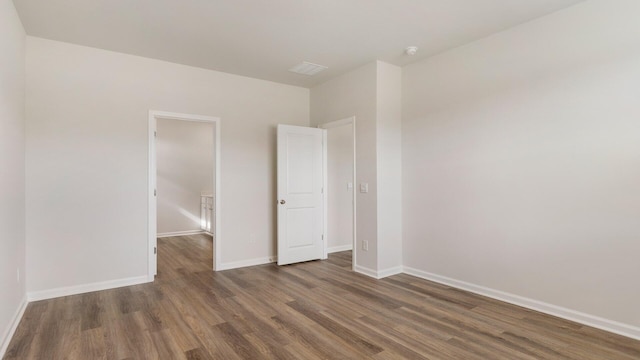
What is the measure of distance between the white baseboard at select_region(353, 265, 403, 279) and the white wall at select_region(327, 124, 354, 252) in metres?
1.27

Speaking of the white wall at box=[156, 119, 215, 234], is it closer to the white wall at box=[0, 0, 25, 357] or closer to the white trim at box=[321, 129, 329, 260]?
the white trim at box=[321, 129, 329, 260]

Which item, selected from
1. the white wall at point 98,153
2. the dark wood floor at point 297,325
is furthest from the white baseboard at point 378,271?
the white wall at point 98,153

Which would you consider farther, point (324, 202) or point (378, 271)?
point (324, 202)

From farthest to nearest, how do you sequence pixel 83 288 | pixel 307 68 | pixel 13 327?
pixel 307 68
pixel 83 288
pixel 13 327

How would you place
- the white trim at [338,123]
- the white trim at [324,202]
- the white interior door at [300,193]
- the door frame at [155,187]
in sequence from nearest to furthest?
the door frame at [155,187] → the white trim at [338,123] → the white interior door at [300,193] → the white trim at [324,202]

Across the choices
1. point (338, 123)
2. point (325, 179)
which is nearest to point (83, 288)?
point (325, 179)

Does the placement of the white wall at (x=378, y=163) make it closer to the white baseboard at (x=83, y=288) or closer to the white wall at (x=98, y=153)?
the white wall at (x=98, y=153)

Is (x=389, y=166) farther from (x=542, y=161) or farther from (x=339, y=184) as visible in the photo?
(x=542, y=161)

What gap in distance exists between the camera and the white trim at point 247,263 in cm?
463

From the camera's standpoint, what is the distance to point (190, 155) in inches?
303

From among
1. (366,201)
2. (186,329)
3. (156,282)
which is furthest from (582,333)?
(156,282)

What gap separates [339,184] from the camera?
577cm

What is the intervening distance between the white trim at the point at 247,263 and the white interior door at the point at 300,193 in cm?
32

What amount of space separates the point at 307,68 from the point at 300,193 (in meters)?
1.79
